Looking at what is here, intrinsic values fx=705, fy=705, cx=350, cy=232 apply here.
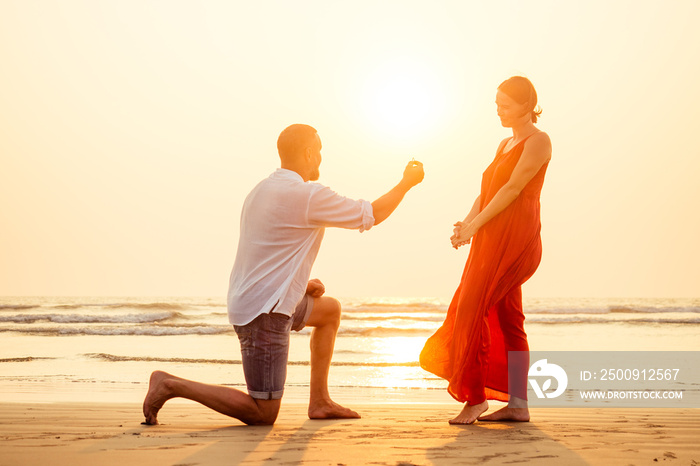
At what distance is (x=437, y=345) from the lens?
4.26 metres

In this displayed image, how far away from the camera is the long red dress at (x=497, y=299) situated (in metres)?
4.02

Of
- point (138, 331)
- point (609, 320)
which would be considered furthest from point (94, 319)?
point (609, 320)

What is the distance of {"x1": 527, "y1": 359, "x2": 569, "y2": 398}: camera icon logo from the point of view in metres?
6.36

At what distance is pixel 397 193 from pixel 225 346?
827 centimetres

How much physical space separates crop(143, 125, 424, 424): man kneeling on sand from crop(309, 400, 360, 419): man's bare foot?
40 centimetres

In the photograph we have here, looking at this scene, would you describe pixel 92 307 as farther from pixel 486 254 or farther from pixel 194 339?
pixel 486 254

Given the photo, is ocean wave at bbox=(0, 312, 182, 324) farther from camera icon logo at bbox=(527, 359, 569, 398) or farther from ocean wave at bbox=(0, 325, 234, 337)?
camera icon logo at bbox=(527, 359, 569, 398)

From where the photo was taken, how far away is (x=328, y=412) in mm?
4172

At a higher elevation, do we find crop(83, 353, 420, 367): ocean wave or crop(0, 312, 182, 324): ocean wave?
crop(83, 353, 420, 367): ocean wave

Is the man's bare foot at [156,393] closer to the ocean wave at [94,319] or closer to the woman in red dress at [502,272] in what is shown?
the woman in red dress at [502,272]

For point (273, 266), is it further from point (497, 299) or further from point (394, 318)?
point (394, 318)

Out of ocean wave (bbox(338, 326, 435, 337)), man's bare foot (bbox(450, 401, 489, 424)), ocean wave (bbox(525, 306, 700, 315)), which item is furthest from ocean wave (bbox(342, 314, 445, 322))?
man's bare foot (bbox(450, 401, 489, 424))

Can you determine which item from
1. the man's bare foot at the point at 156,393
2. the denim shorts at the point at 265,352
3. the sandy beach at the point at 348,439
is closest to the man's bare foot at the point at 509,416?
the sandy beach at the point at 348,439

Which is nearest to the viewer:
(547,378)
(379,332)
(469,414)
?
(469,414)
